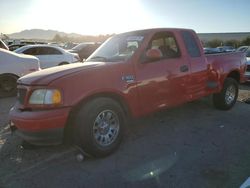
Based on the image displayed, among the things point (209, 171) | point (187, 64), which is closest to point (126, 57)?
point (187, 64)

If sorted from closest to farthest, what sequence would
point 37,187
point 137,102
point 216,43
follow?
point 37,187 < point 137,102 < point 216,43

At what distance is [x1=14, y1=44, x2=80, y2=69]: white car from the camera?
40.9 feet

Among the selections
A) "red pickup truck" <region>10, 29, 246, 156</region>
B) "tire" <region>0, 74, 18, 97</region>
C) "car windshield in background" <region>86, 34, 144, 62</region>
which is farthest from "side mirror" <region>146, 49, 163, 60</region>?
"tire" <region>0, 74, 18, 97</region>

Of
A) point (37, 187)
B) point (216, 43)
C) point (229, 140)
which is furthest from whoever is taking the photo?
point (216, 43)

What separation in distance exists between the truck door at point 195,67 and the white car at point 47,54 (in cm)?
829

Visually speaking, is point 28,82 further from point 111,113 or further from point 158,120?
point 158,120

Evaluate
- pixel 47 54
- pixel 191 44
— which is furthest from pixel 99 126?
pixel 47 54

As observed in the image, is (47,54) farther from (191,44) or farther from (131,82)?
(131,82)

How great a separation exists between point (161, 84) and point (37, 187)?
8.42 ft

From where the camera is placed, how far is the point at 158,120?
610cm

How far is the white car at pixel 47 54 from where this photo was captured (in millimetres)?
12455

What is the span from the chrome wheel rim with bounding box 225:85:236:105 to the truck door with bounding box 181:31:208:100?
115cm

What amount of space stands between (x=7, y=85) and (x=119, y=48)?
495 centimetres

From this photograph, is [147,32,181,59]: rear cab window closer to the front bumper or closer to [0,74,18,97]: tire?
the front bumper
